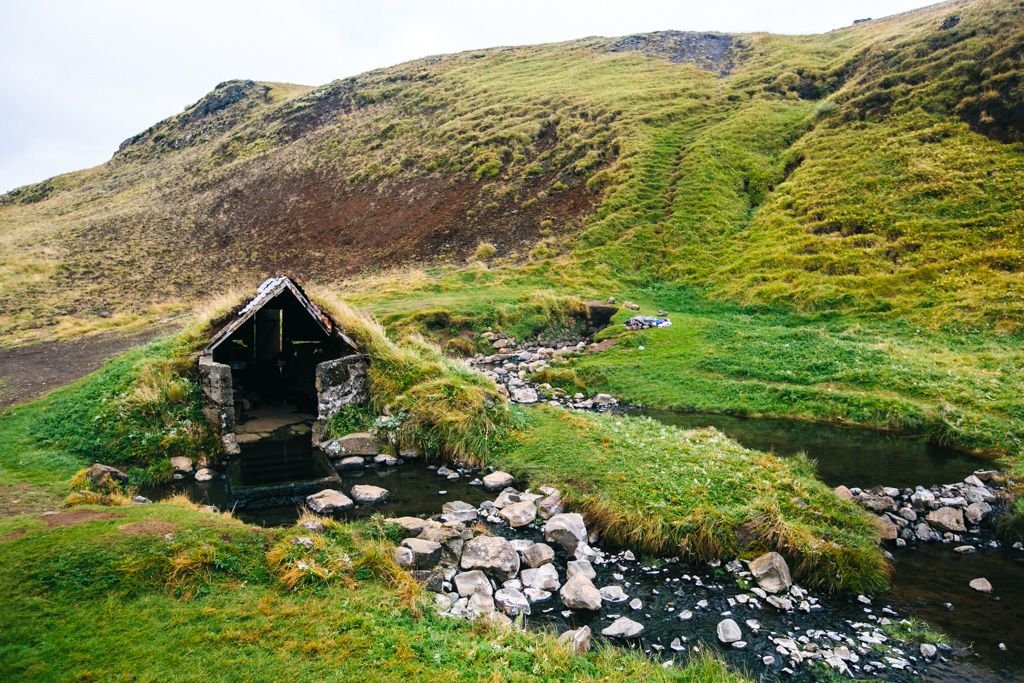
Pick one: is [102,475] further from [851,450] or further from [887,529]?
[851,450]

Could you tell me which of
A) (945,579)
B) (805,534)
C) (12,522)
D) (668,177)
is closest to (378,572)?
(12,522)

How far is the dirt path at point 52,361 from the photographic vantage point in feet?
57.4

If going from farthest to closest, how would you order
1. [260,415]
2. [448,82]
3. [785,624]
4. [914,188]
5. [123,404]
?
[448,82], [914,188], [260,415], [123,404], [785,624]

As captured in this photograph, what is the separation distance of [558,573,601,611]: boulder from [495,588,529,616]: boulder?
0.59m

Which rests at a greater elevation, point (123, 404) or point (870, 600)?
point (123, 404)

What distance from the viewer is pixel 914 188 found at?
3116cm

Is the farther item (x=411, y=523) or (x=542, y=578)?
(x=411, y=523)

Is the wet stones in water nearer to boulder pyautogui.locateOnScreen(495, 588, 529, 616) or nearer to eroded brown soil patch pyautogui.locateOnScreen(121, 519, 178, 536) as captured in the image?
boulder pyautogui.locateOnScreen(495, 588, 529, 616)

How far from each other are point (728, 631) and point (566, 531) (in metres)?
3.02

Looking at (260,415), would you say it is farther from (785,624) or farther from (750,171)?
(750,171)

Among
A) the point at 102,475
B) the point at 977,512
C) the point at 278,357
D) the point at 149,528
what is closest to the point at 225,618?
the point at 149,528

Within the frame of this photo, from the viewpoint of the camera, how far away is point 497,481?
12359mm

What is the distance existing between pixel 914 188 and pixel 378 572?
34.5m

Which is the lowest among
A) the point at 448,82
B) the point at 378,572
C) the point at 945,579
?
the point at 945,579
